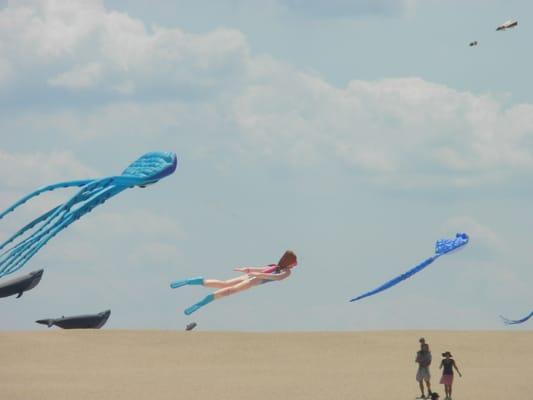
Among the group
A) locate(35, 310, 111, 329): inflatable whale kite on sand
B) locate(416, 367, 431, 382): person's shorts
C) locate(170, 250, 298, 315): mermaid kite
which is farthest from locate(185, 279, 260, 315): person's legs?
locate(35, 310, 111, 329): inflatable whale kite on sand

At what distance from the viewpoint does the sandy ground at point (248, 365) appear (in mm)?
36500

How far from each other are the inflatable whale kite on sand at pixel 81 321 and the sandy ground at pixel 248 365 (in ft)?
5.35

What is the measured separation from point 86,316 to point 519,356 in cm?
1657

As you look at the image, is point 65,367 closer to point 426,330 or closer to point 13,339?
point 13,339

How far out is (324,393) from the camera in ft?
118

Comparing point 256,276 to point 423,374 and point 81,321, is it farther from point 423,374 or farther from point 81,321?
point 81,321

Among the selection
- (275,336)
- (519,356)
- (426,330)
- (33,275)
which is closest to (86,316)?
(33,275)

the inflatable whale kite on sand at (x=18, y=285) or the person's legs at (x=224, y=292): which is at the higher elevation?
the inflatable whale kite on sand at (x=18, y=285)

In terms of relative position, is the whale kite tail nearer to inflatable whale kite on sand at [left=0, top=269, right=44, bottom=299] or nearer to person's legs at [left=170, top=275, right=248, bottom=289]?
inflatable whale kite on sand at [left=0, top=269, right=44, bottom=299]

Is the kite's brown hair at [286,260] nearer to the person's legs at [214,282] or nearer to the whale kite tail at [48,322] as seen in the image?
the person's legs at [214,282]

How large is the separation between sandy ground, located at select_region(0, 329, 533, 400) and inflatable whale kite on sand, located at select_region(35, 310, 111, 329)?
163cm

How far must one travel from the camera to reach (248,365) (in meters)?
43.2

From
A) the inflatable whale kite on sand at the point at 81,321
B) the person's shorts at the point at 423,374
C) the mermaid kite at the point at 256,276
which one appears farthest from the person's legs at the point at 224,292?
the inflatable whale kite on sand at the point at 81,321

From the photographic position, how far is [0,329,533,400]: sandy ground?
36.5m
